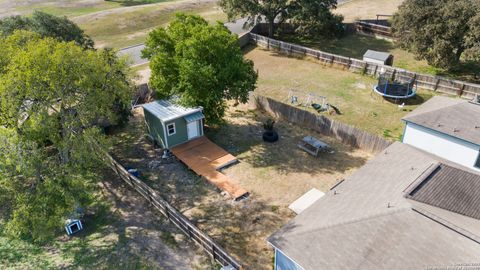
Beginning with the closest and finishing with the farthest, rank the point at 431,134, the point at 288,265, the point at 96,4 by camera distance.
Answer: the point at 288,265 < the point at 431,134 < the point at 96,4

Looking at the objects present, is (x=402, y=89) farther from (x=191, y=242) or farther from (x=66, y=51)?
(x=66, y=51)

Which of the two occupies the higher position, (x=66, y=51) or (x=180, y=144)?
(x=66, y=51)

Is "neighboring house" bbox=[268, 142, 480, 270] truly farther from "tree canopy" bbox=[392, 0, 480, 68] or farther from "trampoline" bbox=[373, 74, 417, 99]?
"tree canopy" bbox=[392, 0, 480, 68]

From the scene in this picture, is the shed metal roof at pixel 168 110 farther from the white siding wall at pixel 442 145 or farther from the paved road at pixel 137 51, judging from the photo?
the white siding wall at pixel 442 145

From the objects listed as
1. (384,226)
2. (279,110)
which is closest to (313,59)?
(279,110)

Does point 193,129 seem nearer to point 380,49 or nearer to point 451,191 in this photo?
point 451,191

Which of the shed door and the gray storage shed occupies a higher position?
the gray storage shed

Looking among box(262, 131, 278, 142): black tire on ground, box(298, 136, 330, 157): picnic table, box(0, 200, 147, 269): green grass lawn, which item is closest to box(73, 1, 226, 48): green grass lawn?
box(262, 131, 278, 142): black tire on ground
